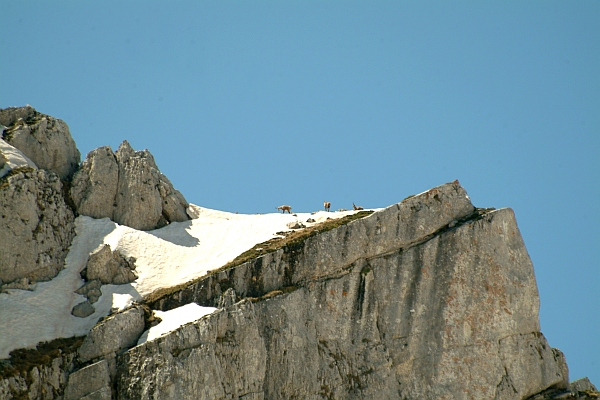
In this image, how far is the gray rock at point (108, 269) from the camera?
78312 millimetres

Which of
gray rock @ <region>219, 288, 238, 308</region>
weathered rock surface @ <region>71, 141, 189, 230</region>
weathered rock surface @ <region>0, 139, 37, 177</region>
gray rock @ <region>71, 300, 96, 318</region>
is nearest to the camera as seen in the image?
gray rock @ <region>219, 288, 238, 308</region>

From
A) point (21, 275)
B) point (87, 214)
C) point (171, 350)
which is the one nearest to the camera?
point (171, 350)

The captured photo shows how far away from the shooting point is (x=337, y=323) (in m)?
72.2

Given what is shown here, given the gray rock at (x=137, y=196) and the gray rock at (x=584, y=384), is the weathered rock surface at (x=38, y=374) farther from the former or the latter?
the gray rock at (x=584, y=384)

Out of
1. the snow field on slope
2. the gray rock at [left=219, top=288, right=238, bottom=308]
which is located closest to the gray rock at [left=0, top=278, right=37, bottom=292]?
the snow field on slope

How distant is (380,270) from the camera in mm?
74188

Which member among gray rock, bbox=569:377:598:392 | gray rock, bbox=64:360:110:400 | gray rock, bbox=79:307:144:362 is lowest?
gray rock, bbox=64:360:110:400

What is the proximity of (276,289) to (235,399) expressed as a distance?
9.81 metres

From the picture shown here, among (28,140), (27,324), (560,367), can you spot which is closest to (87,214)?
(28,140)

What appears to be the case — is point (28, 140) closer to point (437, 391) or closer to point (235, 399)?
point (235, 399)

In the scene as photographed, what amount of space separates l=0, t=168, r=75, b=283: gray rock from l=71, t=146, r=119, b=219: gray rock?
16.3ft

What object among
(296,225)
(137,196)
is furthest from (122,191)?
(296,225)

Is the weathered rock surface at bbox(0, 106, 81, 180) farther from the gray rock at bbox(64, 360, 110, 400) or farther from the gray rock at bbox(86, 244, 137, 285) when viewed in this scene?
the gray rock at bbox(64, 360, 110, 400)

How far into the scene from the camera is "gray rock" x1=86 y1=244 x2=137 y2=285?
78.3 metres
